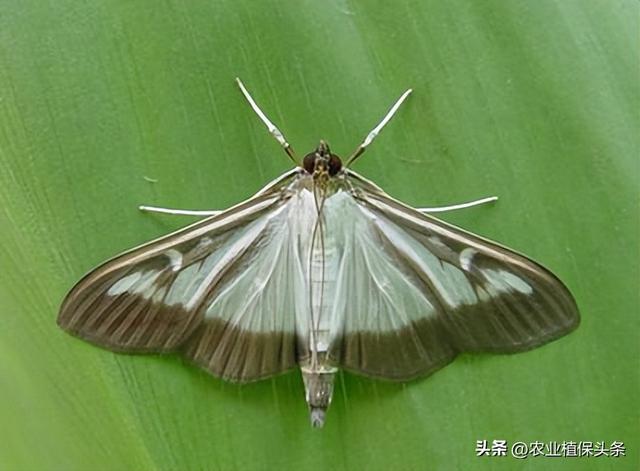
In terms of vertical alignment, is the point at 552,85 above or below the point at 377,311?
above

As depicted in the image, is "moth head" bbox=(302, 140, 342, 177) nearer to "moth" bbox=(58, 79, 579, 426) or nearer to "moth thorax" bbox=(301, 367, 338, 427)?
"moth" bbox=(58, 79, 579, 426)

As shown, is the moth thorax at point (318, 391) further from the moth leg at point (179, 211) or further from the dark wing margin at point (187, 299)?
the moth leg at point (179, 211)

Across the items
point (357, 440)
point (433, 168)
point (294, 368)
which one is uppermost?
point (433, 168)

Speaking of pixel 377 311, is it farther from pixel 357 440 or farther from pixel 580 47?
pixel 580 47

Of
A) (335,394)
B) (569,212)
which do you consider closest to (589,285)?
(569,212)

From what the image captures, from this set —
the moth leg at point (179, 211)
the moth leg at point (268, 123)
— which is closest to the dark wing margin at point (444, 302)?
the moth leg at point (268, 123)
